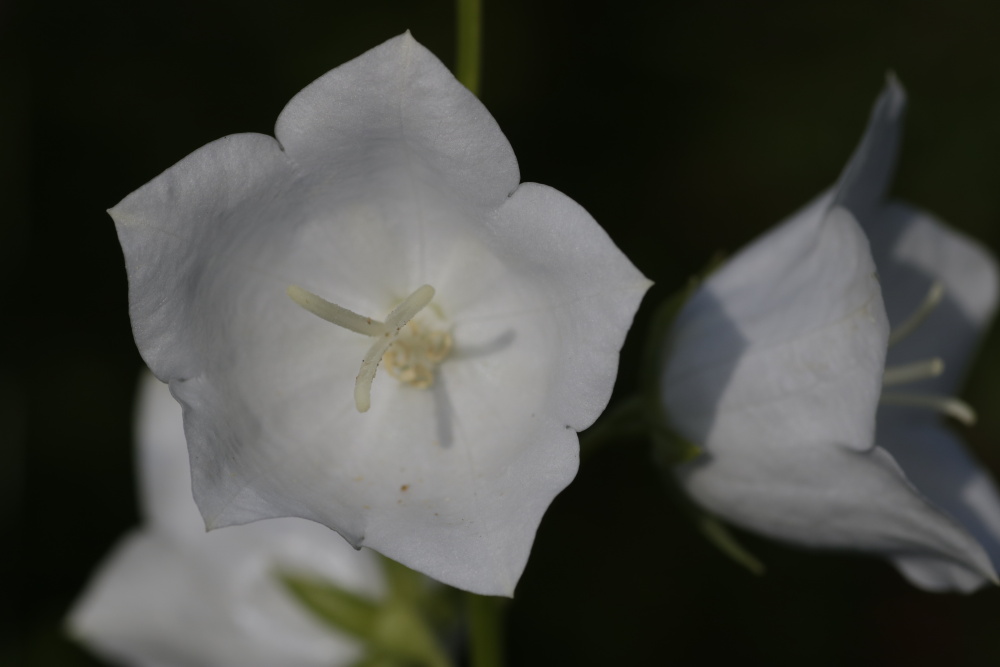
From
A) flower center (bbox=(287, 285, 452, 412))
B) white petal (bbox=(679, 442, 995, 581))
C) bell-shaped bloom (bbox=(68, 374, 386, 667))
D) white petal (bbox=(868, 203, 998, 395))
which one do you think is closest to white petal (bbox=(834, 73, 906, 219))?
white petal (bbox=(868, 203, 998, 395))

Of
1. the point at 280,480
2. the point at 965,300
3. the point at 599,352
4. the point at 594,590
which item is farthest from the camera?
the point at 594,590

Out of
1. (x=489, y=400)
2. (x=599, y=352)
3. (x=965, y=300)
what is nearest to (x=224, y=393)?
(x=489, y=400)

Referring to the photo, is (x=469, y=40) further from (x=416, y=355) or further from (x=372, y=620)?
(x=372, y=620)

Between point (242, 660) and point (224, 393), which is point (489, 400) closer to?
point (224, 393)

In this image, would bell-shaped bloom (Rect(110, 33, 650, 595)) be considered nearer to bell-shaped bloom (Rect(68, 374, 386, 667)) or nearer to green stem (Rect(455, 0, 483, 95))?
green stem (Rect(455, 0, 483, 95))

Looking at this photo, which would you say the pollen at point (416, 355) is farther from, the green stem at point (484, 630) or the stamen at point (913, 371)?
the stamen at point (913, 371)

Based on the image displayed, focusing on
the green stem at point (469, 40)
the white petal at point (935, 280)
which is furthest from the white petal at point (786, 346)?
the green stem at point (469, 40)
